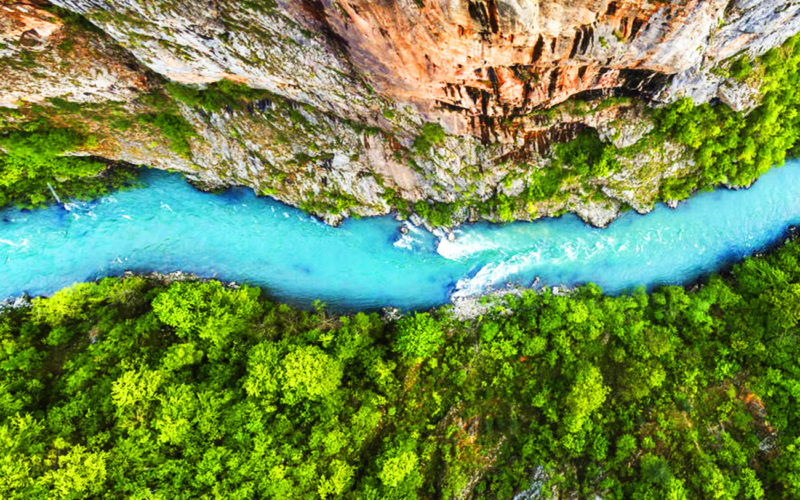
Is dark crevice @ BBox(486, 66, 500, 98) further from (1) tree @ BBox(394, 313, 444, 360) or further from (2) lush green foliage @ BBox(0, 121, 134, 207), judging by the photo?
(2) lush green foliage @ BBox(0, 121, 134, 207)

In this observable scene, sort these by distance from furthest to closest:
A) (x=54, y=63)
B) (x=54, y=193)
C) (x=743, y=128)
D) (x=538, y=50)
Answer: (x=54, y=193) < (x=743, y=128) < (x=54, y=63) < (x=538, y=50)

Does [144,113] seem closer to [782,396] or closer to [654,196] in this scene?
[654,196]

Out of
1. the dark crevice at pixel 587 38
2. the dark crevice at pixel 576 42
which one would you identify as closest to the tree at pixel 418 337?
the dark crevice at pixel 576 42

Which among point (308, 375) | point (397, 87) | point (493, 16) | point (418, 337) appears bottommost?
point (308, 375)

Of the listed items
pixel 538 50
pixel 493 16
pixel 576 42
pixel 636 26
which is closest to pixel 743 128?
pixel 636 26

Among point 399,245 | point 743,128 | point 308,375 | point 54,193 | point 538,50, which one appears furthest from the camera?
point 399,245

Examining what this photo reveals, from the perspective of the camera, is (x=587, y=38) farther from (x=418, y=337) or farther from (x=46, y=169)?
(x=46, y=169)
